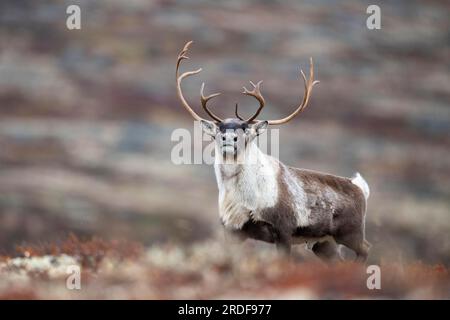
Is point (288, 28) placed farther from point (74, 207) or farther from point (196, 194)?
point (74, 207)

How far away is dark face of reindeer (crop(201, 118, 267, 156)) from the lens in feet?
38.6

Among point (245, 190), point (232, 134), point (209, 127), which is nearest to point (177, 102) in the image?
point (209, 127)

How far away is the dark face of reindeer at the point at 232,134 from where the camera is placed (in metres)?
11.8

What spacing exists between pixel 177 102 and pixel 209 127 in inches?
529

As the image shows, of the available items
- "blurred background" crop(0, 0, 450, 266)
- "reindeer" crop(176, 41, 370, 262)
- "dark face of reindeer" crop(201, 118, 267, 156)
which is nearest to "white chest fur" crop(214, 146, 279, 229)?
"reindeer" crop(176, 41, 370, 262)

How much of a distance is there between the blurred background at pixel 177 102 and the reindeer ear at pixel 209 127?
10.7 m

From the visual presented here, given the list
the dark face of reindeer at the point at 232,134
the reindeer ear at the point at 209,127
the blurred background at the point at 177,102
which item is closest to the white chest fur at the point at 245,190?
the dark face of reindeer at the point at 232,134

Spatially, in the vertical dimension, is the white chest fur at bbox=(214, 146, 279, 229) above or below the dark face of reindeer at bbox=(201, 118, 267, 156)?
below

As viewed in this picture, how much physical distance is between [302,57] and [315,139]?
7.49 feet

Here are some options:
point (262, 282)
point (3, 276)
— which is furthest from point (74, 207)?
point (262, 282)

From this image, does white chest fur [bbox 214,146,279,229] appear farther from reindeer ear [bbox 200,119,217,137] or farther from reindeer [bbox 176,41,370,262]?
reindeer ear [bbox 200,119,217,137]

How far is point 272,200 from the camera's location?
11906 mm

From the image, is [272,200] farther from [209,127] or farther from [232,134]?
[209,127]

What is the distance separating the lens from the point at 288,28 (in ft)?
83.2
